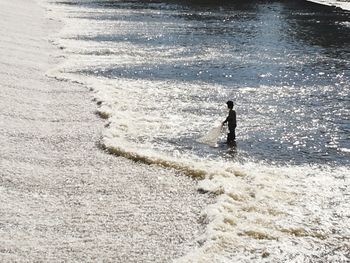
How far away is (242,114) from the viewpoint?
987 inches

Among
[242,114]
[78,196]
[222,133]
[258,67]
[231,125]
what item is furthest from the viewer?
[258,67]

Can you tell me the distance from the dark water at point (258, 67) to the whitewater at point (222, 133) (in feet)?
0.33

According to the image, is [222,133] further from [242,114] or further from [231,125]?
[242,114]

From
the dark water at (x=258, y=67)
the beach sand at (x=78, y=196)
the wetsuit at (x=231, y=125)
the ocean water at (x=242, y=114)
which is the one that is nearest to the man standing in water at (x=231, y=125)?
the wetsuit at (x=231, y=125)

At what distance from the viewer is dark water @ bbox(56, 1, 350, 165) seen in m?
21.9

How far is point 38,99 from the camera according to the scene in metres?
26.0

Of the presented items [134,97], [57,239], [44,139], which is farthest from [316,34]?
[57,239]

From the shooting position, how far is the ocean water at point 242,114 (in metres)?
14.3

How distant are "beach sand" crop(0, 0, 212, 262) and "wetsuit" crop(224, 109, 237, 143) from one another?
408 cm

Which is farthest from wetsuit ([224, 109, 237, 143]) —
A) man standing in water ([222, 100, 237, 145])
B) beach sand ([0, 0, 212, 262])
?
beach sand ([0, 0, 212, 262])

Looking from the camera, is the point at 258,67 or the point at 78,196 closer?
the point at 78,196

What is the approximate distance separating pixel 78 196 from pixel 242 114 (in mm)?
11322

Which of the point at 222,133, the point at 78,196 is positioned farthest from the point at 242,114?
the point at 78,196

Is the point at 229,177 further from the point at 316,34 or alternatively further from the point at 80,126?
the point at 316,34
